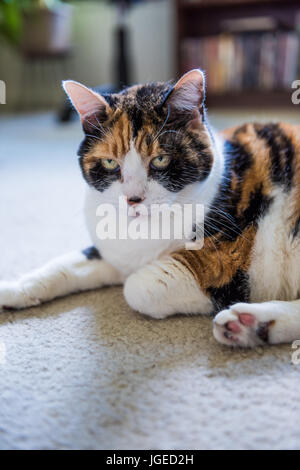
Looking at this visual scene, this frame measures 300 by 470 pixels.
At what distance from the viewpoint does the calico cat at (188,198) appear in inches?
39.0

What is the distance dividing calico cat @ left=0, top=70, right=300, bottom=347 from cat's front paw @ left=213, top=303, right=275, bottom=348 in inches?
1.2

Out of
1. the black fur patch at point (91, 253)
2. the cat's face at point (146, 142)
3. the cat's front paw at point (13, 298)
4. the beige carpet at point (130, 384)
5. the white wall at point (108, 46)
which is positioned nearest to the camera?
the beige carpet at point (130, 384)

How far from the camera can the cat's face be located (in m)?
0.97

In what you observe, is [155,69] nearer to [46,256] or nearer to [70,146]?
[70,146]

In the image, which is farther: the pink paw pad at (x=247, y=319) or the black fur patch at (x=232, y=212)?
the black fur patch at (x=232, y=212)

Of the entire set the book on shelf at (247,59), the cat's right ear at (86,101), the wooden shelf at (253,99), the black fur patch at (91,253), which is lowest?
the black fur patch at (91,253)

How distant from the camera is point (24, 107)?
183 inches

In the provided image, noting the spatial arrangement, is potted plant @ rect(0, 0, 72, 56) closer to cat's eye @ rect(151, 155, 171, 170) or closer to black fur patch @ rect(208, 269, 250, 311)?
cat's eye @ rect(151, 155, 171, 170)

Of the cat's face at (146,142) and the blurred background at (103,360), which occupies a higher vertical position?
the cat's face at (146,142)

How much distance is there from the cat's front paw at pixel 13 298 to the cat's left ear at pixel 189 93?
0.59m

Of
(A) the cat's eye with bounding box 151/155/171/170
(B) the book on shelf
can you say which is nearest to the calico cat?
(A) the cat's eye with bounding box 151/155/171/170

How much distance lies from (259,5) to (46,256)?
131 inches
